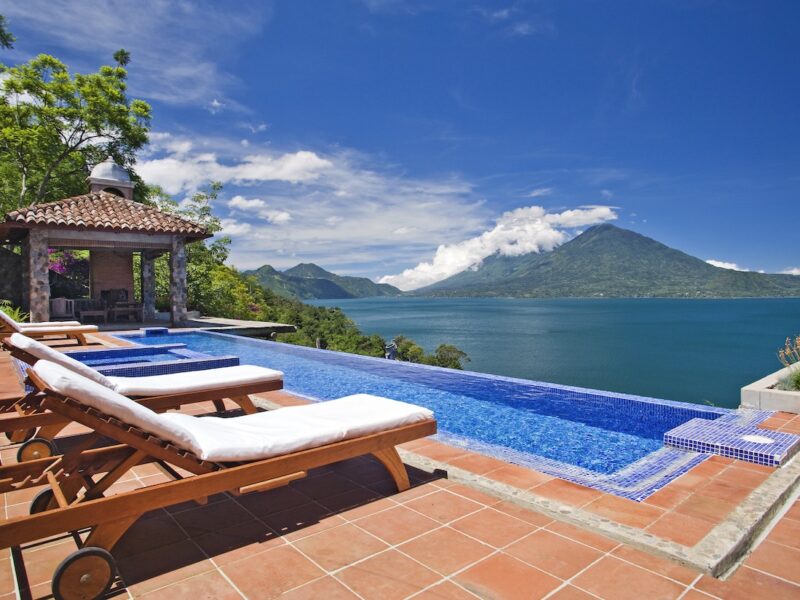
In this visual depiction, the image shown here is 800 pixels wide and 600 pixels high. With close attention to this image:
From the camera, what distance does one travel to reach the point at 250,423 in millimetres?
3010

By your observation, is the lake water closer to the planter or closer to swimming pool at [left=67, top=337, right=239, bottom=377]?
the planter

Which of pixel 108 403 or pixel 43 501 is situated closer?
pixel 108 403

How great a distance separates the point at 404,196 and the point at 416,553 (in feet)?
86.1

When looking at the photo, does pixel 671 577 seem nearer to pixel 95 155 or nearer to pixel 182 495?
pixel 182 495

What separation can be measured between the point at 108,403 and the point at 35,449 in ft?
5.62

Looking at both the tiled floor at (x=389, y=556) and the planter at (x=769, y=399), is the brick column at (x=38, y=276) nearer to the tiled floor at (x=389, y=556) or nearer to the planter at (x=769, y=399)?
the tiled floor at (x=389, y=556)

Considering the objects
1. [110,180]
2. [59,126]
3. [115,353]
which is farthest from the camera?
[59,126]

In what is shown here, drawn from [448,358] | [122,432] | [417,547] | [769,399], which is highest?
[122,432]

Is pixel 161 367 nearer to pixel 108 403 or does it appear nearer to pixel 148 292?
pixel 108 403

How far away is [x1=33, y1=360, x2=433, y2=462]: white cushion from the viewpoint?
224 centimetres

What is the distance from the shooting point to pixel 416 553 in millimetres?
2338

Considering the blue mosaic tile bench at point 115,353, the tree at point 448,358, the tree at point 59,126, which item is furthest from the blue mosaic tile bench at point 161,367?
the tree at point 448,358

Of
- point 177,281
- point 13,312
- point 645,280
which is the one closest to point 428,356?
point 177,281

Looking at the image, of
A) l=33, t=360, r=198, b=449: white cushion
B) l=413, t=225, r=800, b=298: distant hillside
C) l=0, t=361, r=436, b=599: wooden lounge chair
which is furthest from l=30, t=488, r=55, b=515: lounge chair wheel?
l=413, t=225, r=800, b=298: distant hillside
